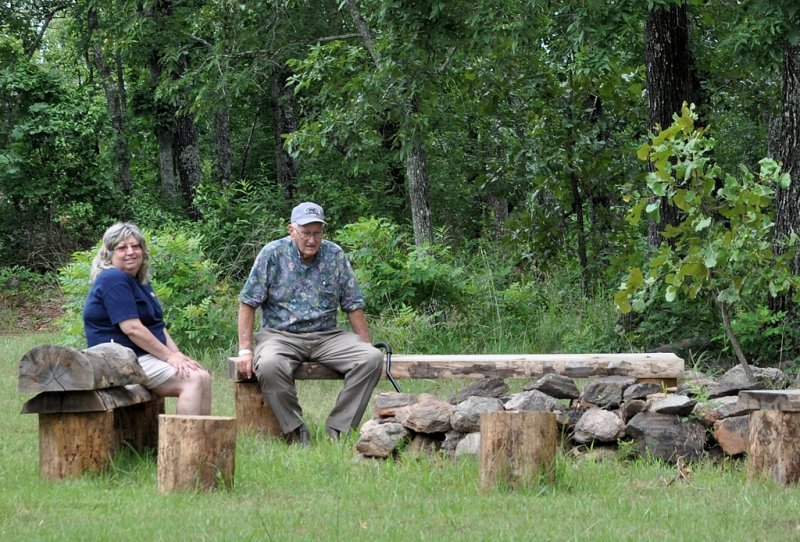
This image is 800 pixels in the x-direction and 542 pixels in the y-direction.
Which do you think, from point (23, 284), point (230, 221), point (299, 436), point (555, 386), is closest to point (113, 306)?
point (299, 436)

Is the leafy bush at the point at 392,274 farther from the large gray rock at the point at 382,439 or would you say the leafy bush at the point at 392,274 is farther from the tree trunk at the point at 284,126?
the tree trunk at the point at 284,126

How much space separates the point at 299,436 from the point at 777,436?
3005 mm

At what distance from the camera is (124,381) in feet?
19.4

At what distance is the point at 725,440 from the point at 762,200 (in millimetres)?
1533

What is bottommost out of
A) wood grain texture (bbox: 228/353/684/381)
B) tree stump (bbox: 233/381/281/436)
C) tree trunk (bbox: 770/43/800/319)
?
tree stump (bbox: 233/381/281/436)

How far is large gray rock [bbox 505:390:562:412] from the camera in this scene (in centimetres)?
661

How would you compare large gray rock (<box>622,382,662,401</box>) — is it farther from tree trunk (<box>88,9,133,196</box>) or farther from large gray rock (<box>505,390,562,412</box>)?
tree trunk (<box>88,9,133,196</box>)

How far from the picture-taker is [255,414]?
7.27 m

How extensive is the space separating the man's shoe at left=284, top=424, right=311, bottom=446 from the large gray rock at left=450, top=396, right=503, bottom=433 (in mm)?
1043

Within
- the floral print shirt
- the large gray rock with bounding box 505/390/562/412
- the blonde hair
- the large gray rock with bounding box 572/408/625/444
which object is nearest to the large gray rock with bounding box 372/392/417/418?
the large gray rock with bounding box 505/390/562/412

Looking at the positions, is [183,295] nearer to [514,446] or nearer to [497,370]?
[497,370]

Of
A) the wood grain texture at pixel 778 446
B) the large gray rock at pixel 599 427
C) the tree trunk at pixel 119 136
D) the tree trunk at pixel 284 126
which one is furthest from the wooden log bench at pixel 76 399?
the tree trunk at pixel 119 136

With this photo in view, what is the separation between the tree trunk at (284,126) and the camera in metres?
22.6

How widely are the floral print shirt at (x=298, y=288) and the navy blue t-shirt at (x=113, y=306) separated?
104 cm
